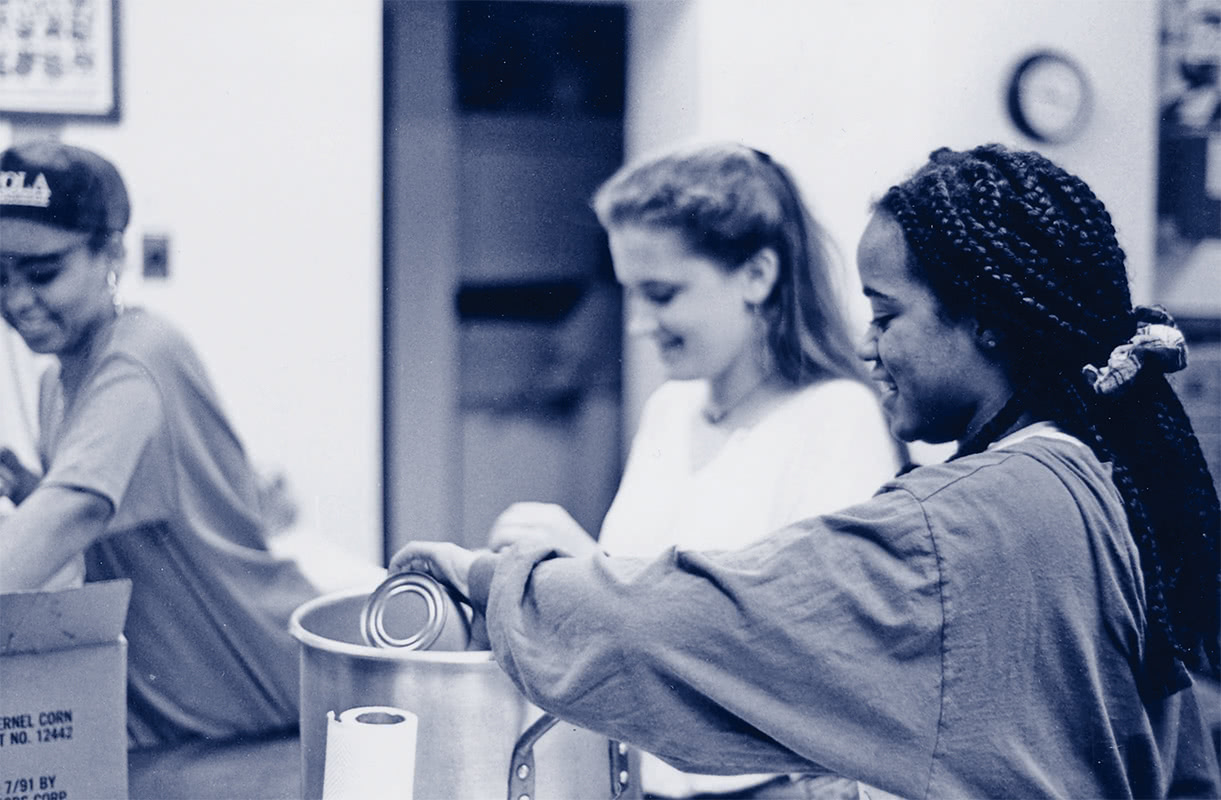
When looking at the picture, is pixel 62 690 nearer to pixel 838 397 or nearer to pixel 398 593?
pixel 398 593

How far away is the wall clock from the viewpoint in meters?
1.65

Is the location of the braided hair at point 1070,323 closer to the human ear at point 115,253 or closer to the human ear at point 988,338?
the human ear at point 988,338

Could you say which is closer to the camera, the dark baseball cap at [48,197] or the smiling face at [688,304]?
the dark baseball cap at [48,197]

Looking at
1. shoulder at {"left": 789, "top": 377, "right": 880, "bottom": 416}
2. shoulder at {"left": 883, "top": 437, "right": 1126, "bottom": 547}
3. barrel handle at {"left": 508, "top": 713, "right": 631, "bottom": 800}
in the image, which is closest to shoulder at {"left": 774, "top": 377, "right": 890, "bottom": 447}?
shoulder at {"left": 789, "top": 377, "right": 880, "bottom": 416}

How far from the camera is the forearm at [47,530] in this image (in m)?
1.18

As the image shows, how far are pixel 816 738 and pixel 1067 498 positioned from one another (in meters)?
0.25

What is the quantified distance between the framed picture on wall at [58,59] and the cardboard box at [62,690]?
470 millimetres

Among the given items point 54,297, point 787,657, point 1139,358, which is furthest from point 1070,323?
point 54,297

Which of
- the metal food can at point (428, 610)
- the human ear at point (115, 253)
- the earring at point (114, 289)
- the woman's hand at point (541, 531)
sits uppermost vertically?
the human ear at point (115, 253)

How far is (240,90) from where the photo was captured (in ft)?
4.33

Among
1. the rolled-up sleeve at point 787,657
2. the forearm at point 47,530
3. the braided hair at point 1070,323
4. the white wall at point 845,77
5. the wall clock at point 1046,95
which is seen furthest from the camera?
the wall clock at point 1046,95

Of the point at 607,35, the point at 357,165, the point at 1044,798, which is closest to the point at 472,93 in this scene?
the point at 607,35

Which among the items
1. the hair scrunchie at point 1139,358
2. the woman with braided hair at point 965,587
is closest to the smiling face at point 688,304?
the woman with braided hair at point 965,587

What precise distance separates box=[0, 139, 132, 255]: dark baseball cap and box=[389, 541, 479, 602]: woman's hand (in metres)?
0.47
